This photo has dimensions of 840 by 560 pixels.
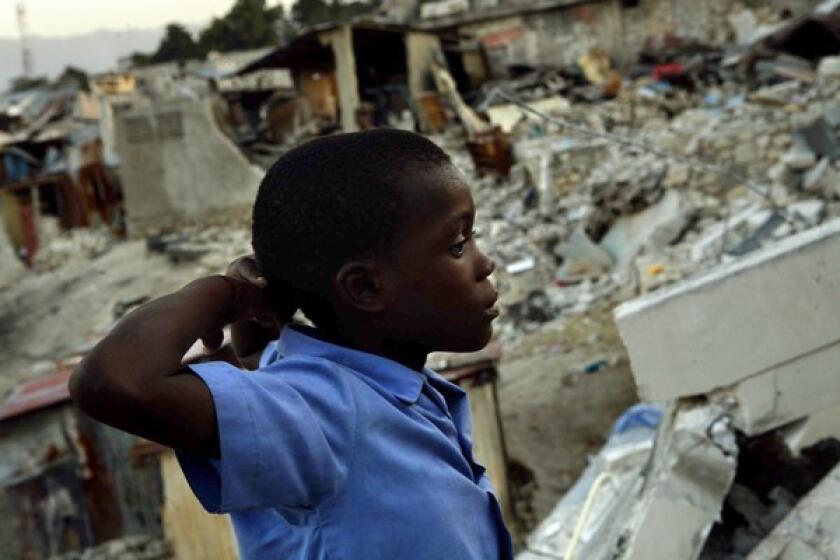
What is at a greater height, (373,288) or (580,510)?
(373,288)

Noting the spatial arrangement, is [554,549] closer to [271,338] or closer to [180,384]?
[271,338]

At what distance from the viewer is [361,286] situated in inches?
38.1

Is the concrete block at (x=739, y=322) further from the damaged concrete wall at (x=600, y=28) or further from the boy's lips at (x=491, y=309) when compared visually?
the damaged concrete wall at (x=600, y=28)

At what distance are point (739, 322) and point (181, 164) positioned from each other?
12.9m

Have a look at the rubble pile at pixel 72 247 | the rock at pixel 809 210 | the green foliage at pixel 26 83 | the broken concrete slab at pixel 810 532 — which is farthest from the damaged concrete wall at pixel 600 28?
the green foliage at pixel 26 83

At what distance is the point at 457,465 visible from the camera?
1.01 meters

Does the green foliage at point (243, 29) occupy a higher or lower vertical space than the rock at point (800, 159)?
higher

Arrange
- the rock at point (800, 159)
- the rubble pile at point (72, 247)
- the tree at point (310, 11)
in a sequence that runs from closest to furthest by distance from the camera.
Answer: the rock at point (800, 159)
the rubble pile at point (72, 247)
the tree at point (310, 11)

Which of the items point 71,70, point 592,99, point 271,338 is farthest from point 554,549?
point 71,70

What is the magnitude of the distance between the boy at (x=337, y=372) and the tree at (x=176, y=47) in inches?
1240

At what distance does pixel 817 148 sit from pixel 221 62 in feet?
73.2

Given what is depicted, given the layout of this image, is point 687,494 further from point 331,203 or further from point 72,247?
point 72,247

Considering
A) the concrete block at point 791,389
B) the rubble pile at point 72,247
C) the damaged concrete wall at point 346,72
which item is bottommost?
the rubble pile at point 72,247

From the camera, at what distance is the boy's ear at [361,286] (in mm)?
952
